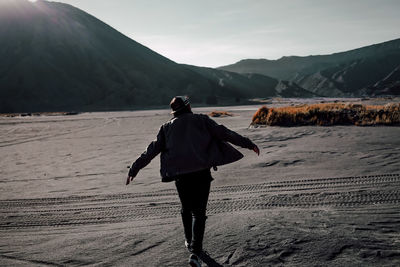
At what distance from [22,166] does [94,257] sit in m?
8.03

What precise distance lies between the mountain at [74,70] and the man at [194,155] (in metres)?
72.4

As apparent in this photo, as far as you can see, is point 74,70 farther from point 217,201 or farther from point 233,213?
point 233,213

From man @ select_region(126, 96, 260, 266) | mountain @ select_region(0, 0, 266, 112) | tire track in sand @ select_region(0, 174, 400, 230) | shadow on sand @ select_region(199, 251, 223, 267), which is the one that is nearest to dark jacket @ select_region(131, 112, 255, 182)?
man @ select_region(126, 96, 260, 266)

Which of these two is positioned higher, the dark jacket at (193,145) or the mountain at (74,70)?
the mountain at (74,70)

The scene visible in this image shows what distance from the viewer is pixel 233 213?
16.6ft

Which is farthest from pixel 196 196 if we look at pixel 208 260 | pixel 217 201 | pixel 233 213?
pixel 217 201

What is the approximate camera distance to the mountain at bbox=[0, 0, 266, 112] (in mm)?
85625

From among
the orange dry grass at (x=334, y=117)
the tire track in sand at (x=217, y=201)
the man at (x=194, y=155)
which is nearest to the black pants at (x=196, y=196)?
the man at (x=194, y=155)

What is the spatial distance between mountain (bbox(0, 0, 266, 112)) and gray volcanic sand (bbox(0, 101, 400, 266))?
6803 cm

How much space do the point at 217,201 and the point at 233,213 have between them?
0.77m

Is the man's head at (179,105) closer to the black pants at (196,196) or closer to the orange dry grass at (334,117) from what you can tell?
the black pants at (196,196)

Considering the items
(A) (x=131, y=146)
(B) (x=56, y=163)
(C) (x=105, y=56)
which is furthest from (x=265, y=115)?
(C) (x=105, y=56)

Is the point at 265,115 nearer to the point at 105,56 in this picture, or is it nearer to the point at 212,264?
the point at 212,264

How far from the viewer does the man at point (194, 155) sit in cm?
344
